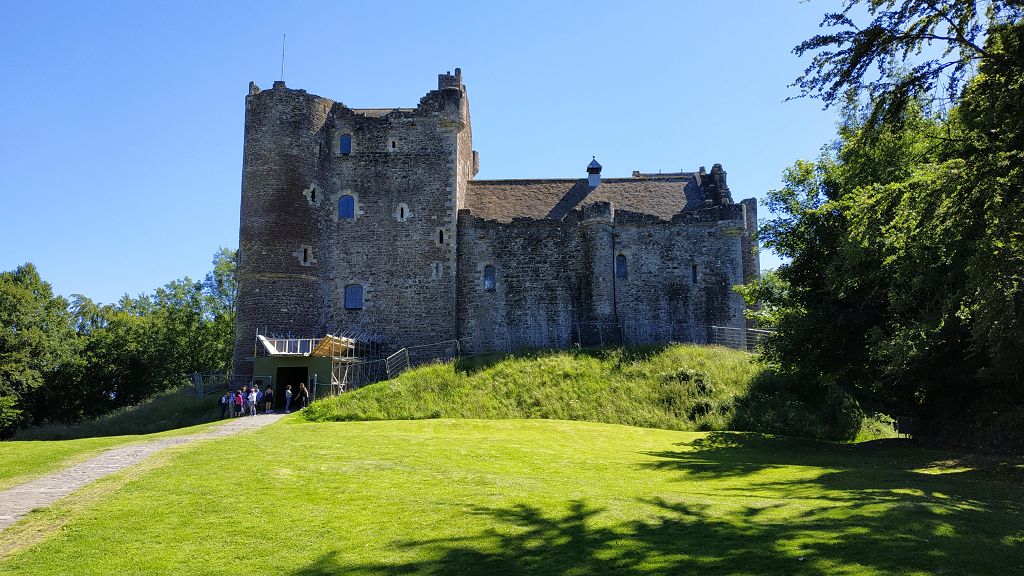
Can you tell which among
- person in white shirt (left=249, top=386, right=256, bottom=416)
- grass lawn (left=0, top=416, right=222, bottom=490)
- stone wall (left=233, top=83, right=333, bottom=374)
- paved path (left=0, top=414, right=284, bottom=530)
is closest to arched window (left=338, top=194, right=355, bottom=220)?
stone wall (left=233, top=83, right=333, bottom=374)

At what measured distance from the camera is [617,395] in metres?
25.4

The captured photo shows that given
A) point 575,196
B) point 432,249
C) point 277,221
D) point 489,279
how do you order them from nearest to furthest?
point 277,221, point 432,249, point 489,279, point 575,196

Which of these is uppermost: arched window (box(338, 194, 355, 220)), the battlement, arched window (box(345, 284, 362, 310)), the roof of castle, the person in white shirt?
the battlement

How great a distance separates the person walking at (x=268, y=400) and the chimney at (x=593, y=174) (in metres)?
19.7

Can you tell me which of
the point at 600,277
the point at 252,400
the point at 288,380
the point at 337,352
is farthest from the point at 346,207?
the point at 600,277

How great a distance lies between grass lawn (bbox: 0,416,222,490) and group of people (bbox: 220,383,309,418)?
624cm

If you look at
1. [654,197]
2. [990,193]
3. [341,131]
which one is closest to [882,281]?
[990,193]

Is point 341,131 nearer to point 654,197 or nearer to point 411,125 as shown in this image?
point 411,125

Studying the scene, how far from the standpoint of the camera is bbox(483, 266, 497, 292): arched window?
33656mm

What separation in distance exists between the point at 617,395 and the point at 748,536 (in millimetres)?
17373

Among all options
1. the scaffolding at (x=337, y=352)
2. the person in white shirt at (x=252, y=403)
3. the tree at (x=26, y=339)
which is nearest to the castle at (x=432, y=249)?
the scaffolding at (x=337, y=352)

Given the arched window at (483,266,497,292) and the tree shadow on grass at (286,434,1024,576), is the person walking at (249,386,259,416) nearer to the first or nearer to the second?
the arched window at (483,266,497,292)

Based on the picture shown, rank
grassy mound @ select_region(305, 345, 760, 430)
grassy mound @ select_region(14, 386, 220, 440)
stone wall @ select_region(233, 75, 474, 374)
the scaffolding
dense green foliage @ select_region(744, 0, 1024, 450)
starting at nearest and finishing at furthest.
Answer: dense green foliage @ select_region(744, 0, 1024, 450)
grassy mound @ select_region(305, 345, 760, 430)
grassy mound @ select_region(14, 386, 220, 440)
the scaffolding
stone wall @ select_region(233, 75, 474, 374)

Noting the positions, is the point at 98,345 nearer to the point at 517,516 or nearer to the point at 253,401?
the point at 253,401
